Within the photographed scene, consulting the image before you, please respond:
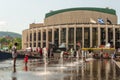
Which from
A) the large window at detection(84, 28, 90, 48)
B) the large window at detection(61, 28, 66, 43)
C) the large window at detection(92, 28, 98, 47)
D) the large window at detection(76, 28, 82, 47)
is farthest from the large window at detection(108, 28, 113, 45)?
the large window at detection(61, 28, 66, 43)

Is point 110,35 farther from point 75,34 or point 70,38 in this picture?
point 70,38

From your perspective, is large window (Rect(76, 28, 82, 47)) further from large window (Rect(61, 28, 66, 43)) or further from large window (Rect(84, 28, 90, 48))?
large window (Rect(61, 28, 66, 43))

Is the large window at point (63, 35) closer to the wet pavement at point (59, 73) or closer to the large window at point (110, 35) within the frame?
the large window at point (110, 35)

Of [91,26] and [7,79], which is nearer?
[7,79]

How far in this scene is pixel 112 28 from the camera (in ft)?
429

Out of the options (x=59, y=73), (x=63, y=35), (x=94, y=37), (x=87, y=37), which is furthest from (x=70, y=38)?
(x=59, y=73)

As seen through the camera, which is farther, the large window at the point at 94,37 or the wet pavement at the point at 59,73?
the large window at the point at 94,37

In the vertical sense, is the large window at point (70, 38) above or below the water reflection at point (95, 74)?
above

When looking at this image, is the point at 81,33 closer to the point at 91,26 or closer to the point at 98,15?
the point at 91,26

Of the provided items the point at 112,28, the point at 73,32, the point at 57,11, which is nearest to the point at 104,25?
the point at 112,28

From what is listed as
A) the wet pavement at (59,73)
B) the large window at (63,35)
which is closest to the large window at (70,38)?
the large window at (63,35)

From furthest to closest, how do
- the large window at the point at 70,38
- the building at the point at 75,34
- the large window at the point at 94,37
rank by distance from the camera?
the large window at the point at 70,38 → the large window at the point at 94,37 → the building at the point at 75,34

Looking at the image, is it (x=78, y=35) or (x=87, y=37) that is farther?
(x=78, y=35)

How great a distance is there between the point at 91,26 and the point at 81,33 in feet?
16.0
